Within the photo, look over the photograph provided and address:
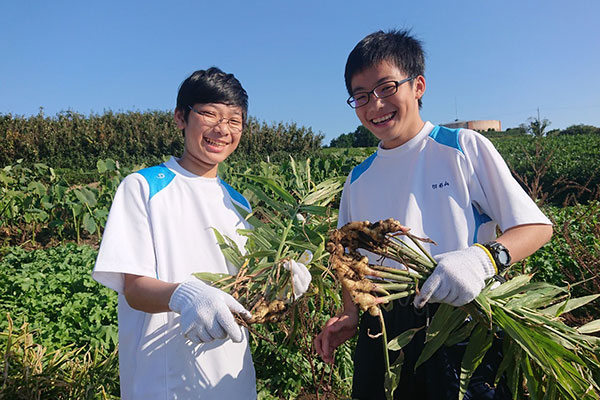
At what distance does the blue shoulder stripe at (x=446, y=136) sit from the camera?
1.69 m

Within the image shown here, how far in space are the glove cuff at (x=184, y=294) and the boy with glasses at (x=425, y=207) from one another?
2.20 ft

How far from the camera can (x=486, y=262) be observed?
1357 mm

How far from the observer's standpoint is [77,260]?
5016mm

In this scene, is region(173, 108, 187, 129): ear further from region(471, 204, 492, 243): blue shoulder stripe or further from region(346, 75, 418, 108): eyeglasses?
region(471, 204, 492, 243): blue shoulder stripe

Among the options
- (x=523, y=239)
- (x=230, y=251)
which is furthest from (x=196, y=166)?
(x=523, y=239)

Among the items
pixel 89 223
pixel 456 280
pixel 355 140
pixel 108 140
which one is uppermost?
pixel 355 140

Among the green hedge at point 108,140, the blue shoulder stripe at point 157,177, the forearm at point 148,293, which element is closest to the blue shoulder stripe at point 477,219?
the forearm at point 148,293

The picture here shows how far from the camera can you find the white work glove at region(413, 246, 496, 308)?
129cm

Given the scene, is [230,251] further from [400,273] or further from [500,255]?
[500,255]

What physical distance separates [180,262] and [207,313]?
0.43 metres

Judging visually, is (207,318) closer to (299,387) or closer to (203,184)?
(203,184)

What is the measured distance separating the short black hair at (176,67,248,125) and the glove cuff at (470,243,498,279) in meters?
1.25

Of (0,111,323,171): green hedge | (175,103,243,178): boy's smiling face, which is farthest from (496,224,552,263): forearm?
(0,111,323,171): green hedge

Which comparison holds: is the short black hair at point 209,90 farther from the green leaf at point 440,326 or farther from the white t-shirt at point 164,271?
the green leaf at point 440,326
